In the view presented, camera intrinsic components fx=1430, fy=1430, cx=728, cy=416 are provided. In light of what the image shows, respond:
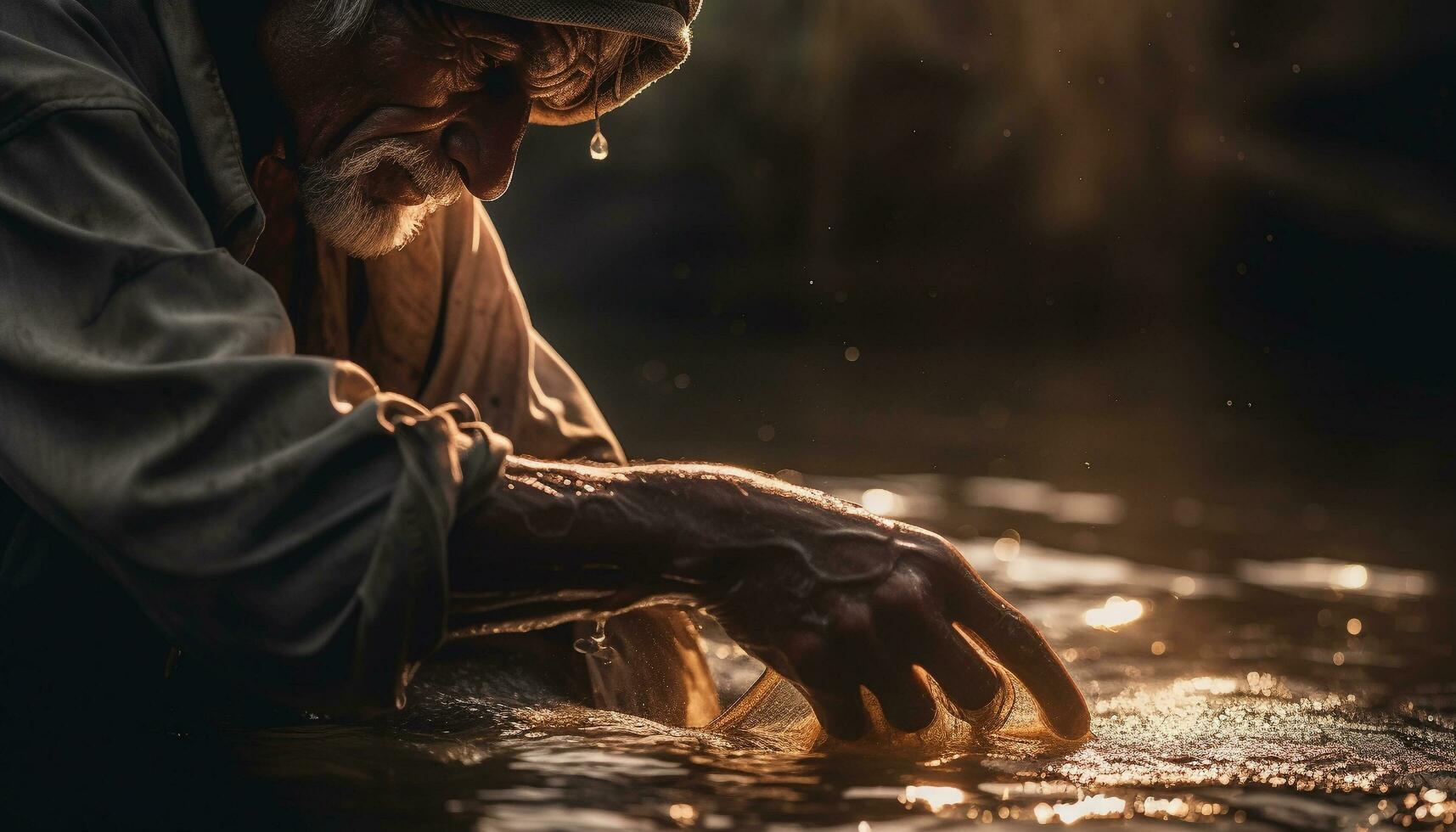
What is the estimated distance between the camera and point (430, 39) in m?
2.30

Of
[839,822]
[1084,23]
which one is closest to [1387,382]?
[1084,23]

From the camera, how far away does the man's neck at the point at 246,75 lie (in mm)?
2297

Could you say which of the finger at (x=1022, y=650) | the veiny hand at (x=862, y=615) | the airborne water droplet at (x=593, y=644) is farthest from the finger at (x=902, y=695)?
the airborne water droplet at (x=593, y=644)

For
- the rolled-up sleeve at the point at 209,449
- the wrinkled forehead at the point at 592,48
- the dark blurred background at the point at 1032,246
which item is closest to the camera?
the rolled-up sleeve at the point at 209,449

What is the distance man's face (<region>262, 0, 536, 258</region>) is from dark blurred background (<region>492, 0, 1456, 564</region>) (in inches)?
152

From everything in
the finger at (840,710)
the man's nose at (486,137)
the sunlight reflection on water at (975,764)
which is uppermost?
the man's nose at (486,137)

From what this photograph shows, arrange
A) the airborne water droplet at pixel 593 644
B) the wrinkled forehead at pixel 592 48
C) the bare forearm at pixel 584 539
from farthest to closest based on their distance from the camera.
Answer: the airborne water droplet at pixel 593 644
the wrinkled forehead at pixel 592 48
the bare forearm at pixel 584 539

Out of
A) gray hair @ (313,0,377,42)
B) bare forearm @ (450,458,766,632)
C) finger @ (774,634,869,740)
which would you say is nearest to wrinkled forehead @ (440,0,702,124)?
gray hair @ (313,0,377,42)

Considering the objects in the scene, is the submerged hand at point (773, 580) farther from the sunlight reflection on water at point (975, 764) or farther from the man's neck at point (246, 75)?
the man's neck at point (246, 75)

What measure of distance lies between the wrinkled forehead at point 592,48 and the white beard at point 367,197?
23 cm

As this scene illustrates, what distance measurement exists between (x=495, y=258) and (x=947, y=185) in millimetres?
10888

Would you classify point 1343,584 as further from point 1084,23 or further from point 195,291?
point 1084,23

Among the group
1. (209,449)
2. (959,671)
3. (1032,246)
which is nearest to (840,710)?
(959,671)

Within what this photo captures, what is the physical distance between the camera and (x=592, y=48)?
8.14 feet
